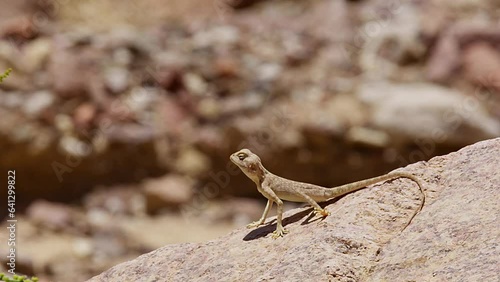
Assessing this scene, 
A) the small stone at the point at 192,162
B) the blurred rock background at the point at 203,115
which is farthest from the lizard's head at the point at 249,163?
the small stone at the point at 192,162

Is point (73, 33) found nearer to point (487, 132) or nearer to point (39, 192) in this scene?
point (39, 192)

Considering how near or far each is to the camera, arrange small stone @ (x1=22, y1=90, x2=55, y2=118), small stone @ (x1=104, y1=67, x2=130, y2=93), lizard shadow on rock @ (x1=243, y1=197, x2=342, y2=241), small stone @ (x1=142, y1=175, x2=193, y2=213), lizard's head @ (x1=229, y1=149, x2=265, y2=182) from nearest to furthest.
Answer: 1. lizard shadow on rock @ (x1=243, y1=197, x2=342, y2=241)
2. lizard's head @ (x1=229, y1=149, x2=265, y2=182)
3. small stone @ (x1=142, y1=175, x2=193, y2=213)
4. small stone @ (x1=22, y1=90, x2=55, y2=118)
5. small stone @ (x1=104, y1=67, x2=130, y2=93)

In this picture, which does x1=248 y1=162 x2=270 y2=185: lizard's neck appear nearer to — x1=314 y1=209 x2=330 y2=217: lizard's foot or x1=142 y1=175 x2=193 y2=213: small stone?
x1=314 y1=209 x2=330 y2=217: lizard's foot

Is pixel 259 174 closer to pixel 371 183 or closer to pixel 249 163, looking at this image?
pixel 249 163

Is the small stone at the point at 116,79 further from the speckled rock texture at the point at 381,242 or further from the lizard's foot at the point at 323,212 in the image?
the lizard's foot at the point at 323,212

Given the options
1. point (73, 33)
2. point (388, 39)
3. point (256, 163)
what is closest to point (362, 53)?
point (388, 39)

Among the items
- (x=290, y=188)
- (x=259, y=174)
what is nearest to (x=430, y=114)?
(x=259, y=174)

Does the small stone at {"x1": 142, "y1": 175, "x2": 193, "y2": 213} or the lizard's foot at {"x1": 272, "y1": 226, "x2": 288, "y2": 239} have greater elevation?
the small stone at {"x1": 142, "y1": 175, "x2": 193, "y2": 213}

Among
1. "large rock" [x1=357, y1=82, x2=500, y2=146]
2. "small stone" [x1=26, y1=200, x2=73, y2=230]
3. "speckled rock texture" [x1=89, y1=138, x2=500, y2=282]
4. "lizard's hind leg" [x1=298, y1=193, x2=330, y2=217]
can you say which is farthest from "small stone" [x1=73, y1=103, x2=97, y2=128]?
"lizard's hind leg" [x1=298, y1=193, x2=330, y2=217]
